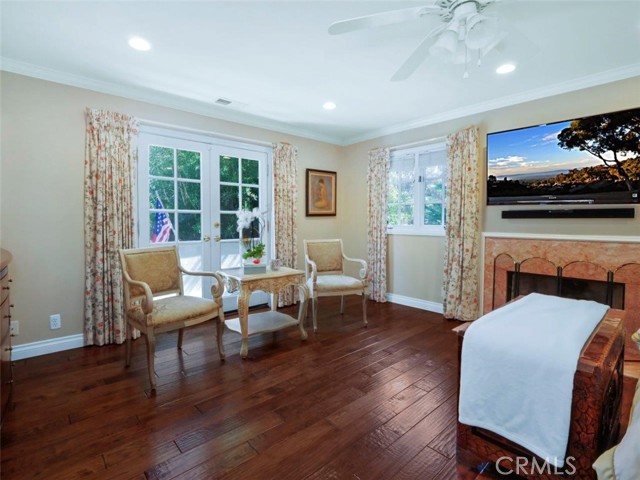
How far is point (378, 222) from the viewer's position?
4562 millimetres

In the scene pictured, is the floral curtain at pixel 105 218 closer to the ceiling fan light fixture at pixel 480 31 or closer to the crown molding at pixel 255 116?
the crown molding at pixel 255 116

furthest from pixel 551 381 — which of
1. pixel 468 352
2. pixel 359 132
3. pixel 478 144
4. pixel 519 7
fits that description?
pixel 359 132

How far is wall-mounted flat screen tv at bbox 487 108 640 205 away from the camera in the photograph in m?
2.71

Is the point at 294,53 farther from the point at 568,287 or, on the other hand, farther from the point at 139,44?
the point at 568,287

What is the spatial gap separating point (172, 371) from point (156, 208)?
5.75ft

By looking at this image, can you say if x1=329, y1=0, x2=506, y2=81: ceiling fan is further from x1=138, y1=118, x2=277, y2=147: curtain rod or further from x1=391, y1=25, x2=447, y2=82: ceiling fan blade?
x1=138, y1=118, x2=277, y2=147: curtain rod

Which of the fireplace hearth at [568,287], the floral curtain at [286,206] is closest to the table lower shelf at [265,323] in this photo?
the floral curtain at [286,206]

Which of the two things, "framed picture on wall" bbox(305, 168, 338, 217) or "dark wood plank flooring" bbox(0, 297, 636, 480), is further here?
"framed picture on wall" bbox(305, 168, 338, 217)

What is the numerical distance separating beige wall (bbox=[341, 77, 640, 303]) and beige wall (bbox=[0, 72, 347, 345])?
10.5ft

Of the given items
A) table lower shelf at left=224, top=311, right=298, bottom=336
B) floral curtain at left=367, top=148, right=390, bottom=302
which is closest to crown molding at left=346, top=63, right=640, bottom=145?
floral curtain at left=367, top=148, right=390, bottom=302

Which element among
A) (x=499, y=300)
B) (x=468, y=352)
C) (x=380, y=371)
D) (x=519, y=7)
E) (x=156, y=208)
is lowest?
(x=380, y=371)

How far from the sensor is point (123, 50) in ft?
8.11

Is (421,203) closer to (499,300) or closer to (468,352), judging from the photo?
(499,300)

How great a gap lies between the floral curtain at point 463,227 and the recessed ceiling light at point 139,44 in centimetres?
310
